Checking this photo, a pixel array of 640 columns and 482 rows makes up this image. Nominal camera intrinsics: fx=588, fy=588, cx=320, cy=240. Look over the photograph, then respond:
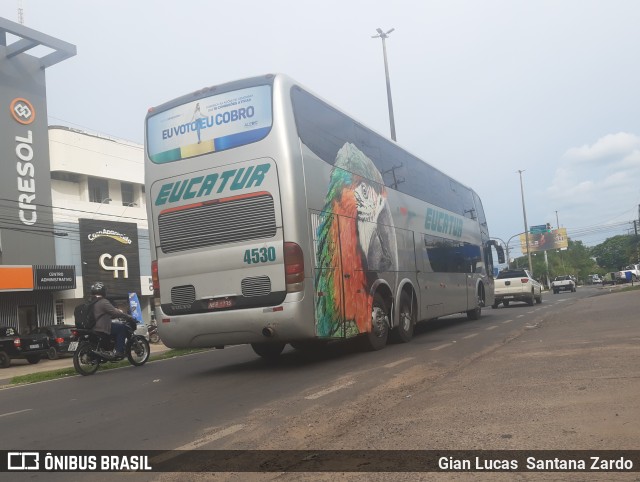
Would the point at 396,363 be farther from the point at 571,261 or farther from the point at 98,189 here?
the point at 571,261

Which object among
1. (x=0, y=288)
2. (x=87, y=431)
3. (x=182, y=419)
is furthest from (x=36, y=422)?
(x=0, y=288)

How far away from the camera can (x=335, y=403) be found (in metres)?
6.15

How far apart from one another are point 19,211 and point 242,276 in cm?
2200

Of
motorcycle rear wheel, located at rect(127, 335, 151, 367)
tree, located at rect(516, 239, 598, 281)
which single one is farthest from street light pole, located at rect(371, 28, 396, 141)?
tree, located at rect(516, 239, 598, 281)

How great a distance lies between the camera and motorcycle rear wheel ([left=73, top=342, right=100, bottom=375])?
10859 mm

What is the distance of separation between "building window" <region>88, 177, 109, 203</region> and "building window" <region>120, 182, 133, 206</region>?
1.24 metres

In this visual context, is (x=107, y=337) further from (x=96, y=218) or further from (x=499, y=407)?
(x=96, y=218)

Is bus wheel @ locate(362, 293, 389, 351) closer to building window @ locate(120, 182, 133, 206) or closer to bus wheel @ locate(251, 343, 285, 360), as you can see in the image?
bus wheel @ locate(251, 343, 285, 360)

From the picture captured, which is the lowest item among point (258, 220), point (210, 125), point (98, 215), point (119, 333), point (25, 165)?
point (119, 333)

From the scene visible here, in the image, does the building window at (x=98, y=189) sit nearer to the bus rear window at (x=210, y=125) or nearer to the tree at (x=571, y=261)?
the bus rear window at (x=210, y=125)

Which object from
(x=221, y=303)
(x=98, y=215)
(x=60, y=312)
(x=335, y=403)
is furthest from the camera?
(x=98, y=215)

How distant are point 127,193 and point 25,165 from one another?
8303mm

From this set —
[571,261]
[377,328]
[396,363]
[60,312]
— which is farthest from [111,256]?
[571,261]

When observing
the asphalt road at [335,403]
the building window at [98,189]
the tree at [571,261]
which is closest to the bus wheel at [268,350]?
the asphalt road at [335,403]
